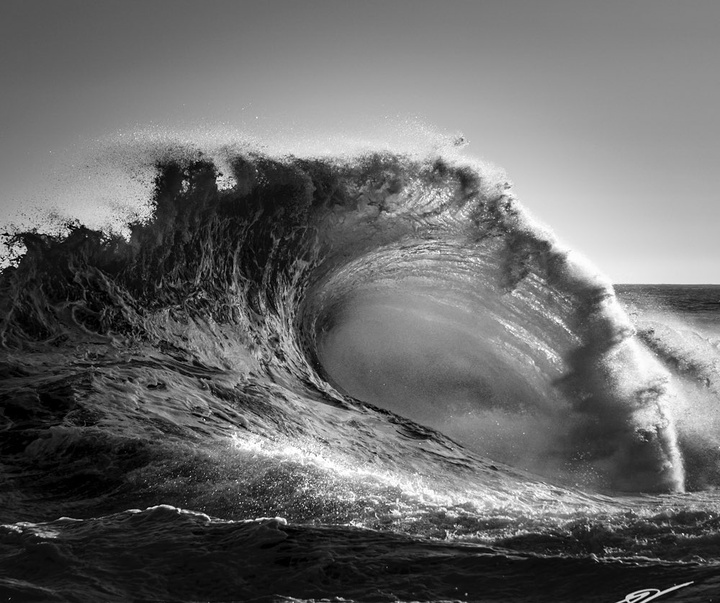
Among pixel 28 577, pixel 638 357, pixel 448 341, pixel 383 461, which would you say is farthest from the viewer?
pixel 448 341

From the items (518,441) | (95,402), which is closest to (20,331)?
(95,402)

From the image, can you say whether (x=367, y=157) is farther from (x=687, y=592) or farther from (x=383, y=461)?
(x=687, y=592)
